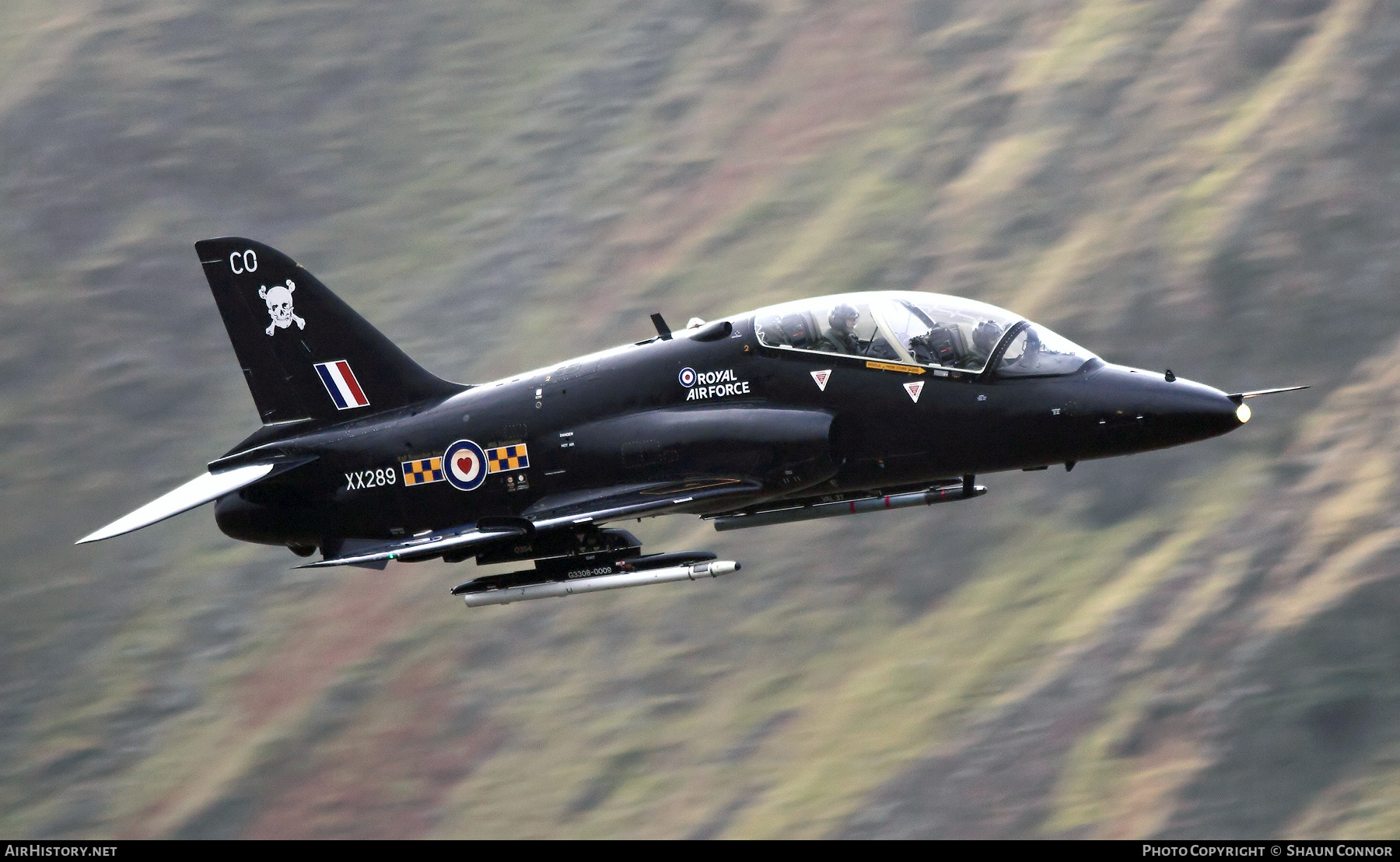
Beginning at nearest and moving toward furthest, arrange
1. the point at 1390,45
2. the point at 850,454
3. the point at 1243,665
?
the point at 850,454 < the point at 1243,665 < the point at 1390,45

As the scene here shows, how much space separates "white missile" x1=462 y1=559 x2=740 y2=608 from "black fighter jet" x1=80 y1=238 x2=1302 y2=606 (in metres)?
0.04

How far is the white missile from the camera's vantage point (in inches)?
821

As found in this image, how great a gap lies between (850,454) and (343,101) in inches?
1489

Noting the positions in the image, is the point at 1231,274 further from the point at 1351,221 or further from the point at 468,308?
the point at 468,308

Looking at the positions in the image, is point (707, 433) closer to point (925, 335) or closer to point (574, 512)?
point (574, 512)

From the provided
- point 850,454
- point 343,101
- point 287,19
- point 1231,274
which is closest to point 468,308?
point 343,101

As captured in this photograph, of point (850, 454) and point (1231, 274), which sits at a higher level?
point (1231, 274)

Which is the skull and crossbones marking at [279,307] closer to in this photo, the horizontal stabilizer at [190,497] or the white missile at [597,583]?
the horizontal stabilizer at [190,497]

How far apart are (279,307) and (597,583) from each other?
21.1 ft

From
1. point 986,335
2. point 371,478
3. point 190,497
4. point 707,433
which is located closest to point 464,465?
point 371,478

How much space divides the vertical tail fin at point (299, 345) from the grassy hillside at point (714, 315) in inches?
728

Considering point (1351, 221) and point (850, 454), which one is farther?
point (1351, 221)

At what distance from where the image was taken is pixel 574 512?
2134 centimetres

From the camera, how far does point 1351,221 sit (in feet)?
142
